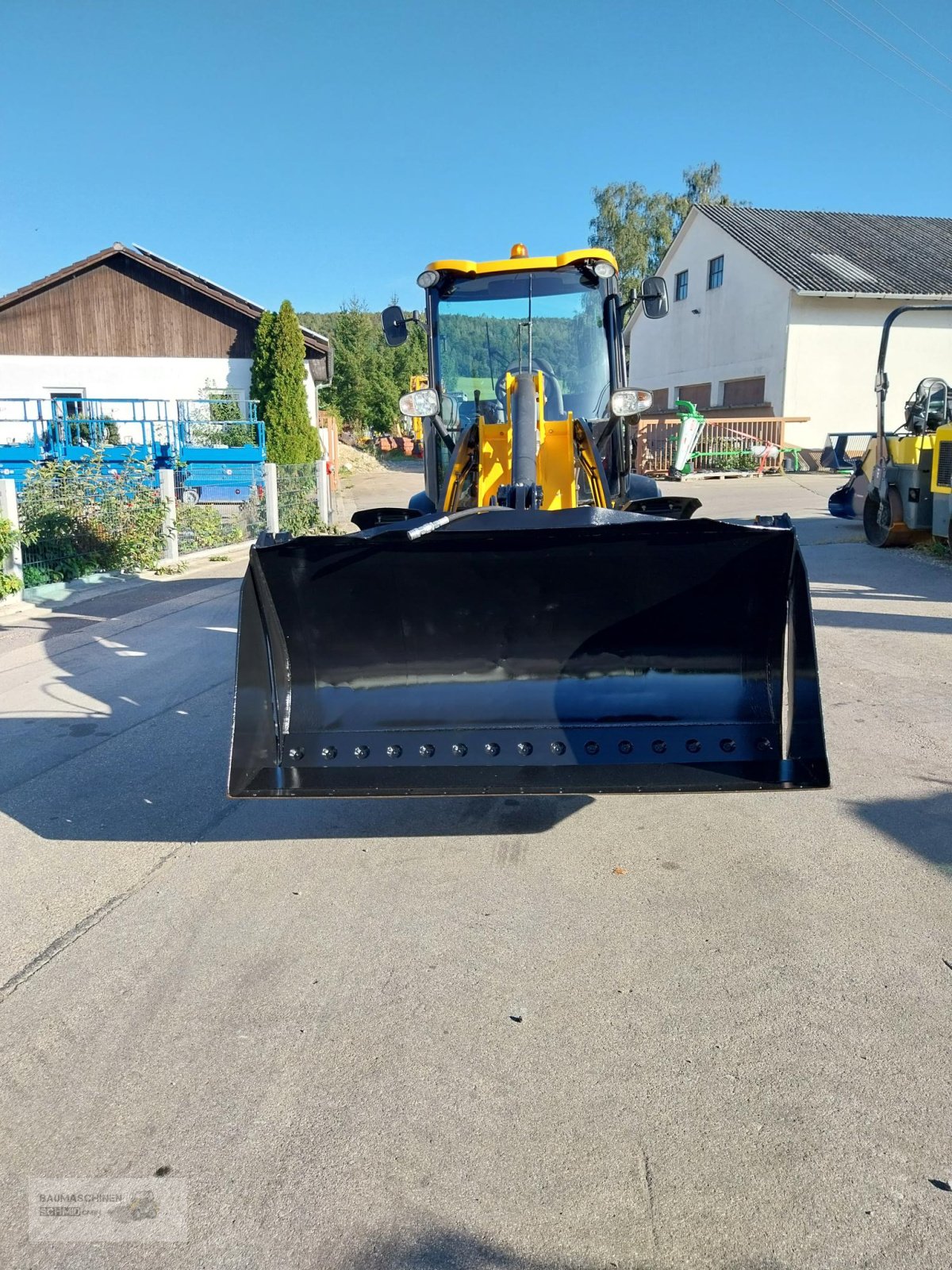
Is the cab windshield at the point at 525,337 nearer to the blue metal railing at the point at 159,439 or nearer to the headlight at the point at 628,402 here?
the headlight at the point at 628,402

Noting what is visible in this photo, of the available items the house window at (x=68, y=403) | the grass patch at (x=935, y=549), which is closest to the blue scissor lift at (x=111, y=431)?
the house window at (x=68, y=403)

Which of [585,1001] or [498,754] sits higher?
[498,754]

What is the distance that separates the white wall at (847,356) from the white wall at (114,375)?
1494 cm

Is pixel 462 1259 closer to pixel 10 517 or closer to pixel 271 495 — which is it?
pixel 10 517

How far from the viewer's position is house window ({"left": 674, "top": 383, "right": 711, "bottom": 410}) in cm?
3438

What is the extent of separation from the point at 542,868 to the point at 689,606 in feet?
4.01

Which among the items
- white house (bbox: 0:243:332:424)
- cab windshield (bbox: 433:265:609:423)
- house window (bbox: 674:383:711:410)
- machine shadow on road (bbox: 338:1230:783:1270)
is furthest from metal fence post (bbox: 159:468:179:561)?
house window (bbox: 674:383:711:410)

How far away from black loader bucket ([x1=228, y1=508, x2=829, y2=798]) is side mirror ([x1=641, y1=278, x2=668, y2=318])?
3.25m

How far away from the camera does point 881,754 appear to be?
16.5ft

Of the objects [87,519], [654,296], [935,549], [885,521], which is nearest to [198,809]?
[654,296]

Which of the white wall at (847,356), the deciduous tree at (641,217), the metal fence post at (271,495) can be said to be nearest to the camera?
the metal fence post at (271,495)

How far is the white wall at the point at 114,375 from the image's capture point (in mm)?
27297

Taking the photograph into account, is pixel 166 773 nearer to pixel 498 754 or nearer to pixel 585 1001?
pixel 498 754

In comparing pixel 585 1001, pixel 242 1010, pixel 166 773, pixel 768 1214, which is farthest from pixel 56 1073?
pixel 166 773
